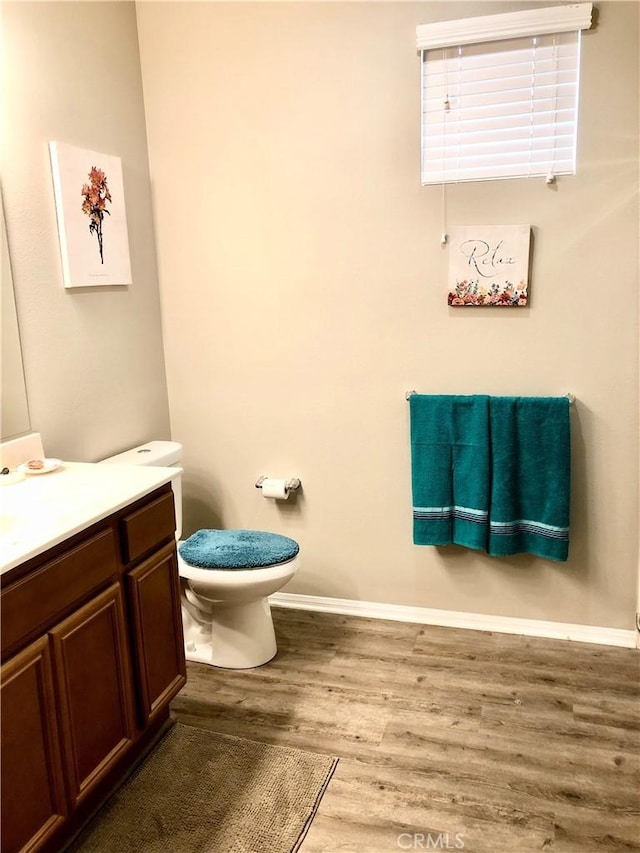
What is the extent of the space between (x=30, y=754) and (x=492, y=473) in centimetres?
173

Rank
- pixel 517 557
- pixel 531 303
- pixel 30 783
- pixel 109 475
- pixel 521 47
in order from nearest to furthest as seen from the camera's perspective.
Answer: pixel 30 783 < pixel 109 475 < pixel 521 47 < pixel 531 303 < pixel 517 557

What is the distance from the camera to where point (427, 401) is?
103 inches

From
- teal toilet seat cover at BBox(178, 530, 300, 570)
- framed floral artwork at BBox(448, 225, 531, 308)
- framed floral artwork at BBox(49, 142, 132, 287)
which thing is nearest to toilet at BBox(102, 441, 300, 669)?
teal toilet seat cover at BBox(178, 530, 300, 570)

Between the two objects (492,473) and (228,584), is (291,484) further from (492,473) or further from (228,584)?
(492,473)

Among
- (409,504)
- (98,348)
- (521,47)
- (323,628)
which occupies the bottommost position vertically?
(323,628)

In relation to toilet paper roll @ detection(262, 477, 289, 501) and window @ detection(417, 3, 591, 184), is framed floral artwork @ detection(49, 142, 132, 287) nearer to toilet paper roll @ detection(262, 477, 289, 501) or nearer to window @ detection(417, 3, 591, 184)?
toilet paper roll @ detection(262, 477, 289, 501)

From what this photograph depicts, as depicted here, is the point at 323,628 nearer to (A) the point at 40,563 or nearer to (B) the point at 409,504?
(B) the point at 409,504

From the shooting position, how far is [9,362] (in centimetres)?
209

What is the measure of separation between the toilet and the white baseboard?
0.39m

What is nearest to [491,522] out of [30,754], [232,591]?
[232,591]

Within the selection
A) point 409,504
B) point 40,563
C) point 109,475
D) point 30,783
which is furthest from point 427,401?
point 30,783

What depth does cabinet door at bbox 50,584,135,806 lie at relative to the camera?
1614 millimetres

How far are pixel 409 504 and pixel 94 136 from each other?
5.95 ft

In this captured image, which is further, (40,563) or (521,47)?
(521,47)
